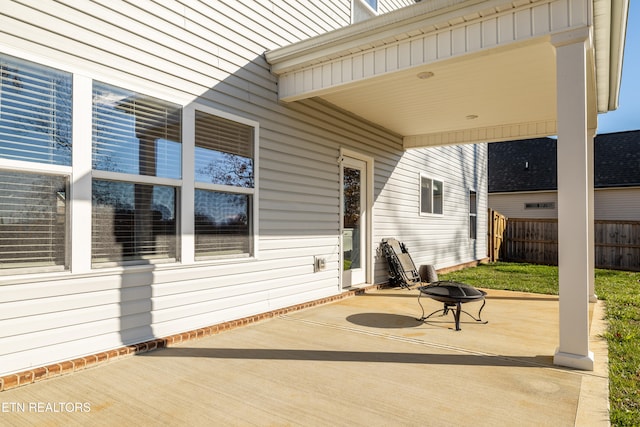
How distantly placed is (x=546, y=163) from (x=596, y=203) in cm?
281

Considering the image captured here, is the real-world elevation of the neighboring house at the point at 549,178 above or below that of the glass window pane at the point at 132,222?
above

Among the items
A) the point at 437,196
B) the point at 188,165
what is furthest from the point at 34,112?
the point at 437,196

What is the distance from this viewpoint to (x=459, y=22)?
11.8 ft

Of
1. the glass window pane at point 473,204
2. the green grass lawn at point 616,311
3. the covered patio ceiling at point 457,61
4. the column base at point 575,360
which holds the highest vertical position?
the covered patio ceiling at point 457,61

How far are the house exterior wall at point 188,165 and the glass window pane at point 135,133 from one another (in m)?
0.09

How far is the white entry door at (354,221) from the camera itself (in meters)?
6.45

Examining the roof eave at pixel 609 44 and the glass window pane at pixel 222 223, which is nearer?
the roof eave at pixel 609 44

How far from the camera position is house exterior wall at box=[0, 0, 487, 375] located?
2.89m

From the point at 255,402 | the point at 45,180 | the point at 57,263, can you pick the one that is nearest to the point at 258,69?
the point at 45,180

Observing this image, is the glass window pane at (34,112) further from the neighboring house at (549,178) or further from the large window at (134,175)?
the neighboring house at (549,178)

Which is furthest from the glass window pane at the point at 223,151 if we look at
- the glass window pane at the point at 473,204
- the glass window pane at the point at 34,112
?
the glass window pane at the point at 473,204

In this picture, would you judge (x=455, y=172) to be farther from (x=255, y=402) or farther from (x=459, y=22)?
(x=255, y=402)

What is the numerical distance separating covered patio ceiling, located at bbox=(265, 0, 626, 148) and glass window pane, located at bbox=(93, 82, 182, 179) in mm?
1683

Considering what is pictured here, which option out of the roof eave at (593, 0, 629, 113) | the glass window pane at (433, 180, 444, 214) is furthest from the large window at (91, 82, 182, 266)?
the glass window pane at (433, 180, 444, 214)
